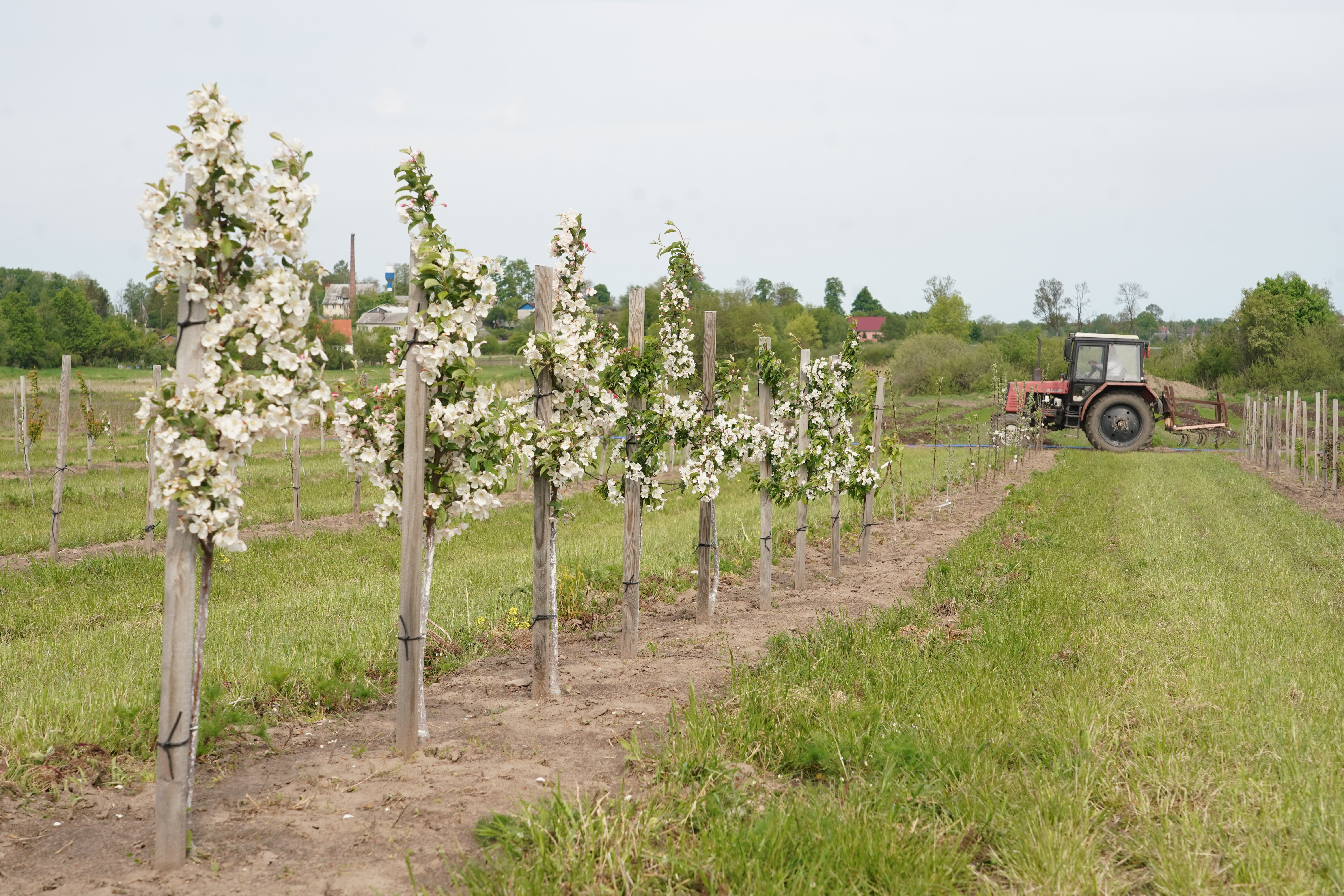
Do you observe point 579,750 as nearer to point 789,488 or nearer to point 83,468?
point 789,488

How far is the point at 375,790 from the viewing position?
4.48m

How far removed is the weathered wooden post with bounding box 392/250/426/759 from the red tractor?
24.1 m

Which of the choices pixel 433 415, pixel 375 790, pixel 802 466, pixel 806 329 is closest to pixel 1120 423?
pixel 802 466

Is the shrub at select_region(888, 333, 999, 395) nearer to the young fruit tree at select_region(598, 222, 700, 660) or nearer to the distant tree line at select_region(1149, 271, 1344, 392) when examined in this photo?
the distant tree line at select_region(1149, 271, 1344, 392)

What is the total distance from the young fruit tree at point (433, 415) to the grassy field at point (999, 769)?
1.67 meters

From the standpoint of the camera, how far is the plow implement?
28.2 metres

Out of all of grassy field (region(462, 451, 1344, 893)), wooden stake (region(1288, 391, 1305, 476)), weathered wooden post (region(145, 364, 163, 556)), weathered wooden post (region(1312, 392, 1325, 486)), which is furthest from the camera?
wooden stake (region(1288, 391, 1305, 476))

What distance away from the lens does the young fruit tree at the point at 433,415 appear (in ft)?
15.9

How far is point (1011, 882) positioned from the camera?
3572mm

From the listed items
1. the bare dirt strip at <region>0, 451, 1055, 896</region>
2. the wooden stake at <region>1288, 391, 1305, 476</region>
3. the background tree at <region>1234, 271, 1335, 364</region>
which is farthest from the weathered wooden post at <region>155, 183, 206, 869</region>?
the background tree at <region>1234, 271, 1335, 364</region>

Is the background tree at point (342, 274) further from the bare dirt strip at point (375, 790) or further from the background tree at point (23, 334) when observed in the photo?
the bare dirt strip at point (375, 790)

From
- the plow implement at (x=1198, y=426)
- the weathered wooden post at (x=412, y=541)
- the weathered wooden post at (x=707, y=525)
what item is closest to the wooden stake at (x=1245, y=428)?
the plow implement at (x=1198, y=426)

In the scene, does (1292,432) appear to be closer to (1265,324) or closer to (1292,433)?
(1292,433)

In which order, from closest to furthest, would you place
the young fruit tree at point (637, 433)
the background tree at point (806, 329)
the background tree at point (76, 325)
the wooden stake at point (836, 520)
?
the young fruit tree at point (637, 433), the wooden stake at point (836, 520), the background tree at point (76, 325), the background tree at point (806, 329)
